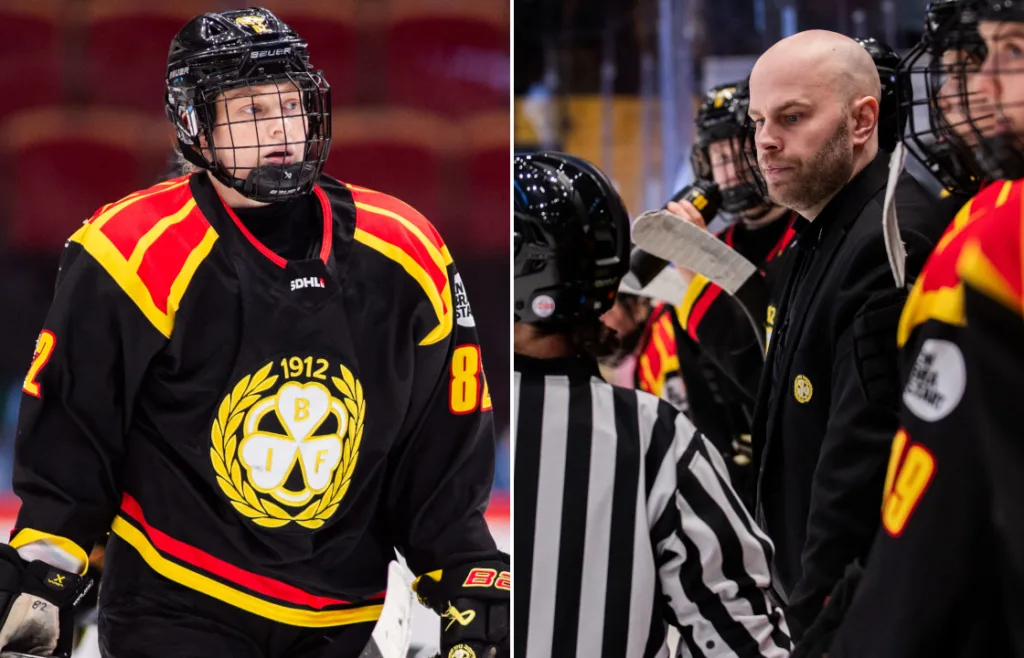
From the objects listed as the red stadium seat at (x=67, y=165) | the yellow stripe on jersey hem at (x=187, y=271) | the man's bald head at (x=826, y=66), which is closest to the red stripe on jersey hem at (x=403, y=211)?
the yellow stripe on jersey hem at (x=187, y=271)

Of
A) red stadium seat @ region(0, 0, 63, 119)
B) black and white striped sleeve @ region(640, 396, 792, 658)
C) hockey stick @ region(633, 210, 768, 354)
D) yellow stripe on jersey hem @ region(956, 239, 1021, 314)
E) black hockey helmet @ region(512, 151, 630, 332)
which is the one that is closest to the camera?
yellow stripe on jersey hem @ region(956, 239, 1021, 314)

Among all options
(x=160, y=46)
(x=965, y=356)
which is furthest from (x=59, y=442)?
(x=965, y=356)

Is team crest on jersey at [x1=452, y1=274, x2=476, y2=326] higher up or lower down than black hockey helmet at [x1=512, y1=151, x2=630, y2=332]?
lower down

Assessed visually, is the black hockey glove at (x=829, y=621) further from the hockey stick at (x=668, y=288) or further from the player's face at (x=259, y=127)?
the hockey stick at (x=668, y=288)

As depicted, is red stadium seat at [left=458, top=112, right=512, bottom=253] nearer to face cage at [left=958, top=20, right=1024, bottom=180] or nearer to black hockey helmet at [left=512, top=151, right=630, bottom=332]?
black hockey helmet at [left=512, top=151, right=630, bottom=332]

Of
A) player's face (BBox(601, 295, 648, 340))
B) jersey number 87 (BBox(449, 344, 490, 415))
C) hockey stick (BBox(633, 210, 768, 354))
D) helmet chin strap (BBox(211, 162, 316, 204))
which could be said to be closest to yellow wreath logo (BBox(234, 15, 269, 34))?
helmet chin strap (BBox(211, 162, 316, 204))

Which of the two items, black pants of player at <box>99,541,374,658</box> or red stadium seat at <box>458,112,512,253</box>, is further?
red stadium seat at <box>458,112,512,253</box>

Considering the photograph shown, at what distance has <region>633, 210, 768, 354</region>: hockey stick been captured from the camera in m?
2.34

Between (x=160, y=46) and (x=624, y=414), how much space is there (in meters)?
1.13

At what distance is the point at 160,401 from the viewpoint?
1735 millimetres

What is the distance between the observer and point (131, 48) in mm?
2197

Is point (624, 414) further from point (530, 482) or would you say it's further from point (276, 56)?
point (276, 56)

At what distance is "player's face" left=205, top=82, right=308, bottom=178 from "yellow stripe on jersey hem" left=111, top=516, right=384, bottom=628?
55cm

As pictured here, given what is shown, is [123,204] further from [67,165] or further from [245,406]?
[67,165]
